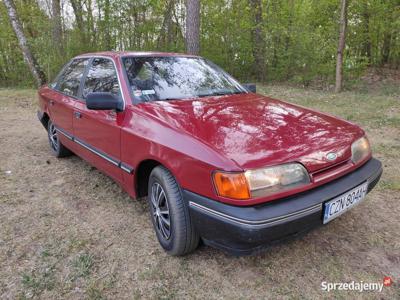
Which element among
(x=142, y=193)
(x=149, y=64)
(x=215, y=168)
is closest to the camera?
(x=215, y=168)

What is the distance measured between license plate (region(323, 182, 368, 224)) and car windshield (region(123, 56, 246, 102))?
4.99 feet

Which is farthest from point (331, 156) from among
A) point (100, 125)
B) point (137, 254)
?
point (100, 125)

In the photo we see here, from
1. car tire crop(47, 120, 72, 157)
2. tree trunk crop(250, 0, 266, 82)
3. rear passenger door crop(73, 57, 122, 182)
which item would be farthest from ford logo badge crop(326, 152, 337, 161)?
tree trunk crop(250, 0, 266, 82)

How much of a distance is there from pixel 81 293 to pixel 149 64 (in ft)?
6.84

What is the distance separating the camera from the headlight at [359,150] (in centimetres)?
235

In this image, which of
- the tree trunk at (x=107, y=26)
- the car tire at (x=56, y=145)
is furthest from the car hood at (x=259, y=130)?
the tree trunk at (x=107, y=26)

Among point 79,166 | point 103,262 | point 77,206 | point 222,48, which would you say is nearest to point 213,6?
point 222,48

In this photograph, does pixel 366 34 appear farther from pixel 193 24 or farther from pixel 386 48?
pixel 193 24

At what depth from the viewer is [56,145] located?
4602 millimetres

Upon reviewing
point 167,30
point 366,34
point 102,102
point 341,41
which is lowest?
point 102,102

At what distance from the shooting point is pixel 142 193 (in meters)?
2.78

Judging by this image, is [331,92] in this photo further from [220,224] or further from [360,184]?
[220,224]

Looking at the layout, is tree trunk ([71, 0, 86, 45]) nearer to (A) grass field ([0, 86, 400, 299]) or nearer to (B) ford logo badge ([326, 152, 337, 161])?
(A) grass field ([0, 86, 400, 299])

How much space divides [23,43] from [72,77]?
768cm
